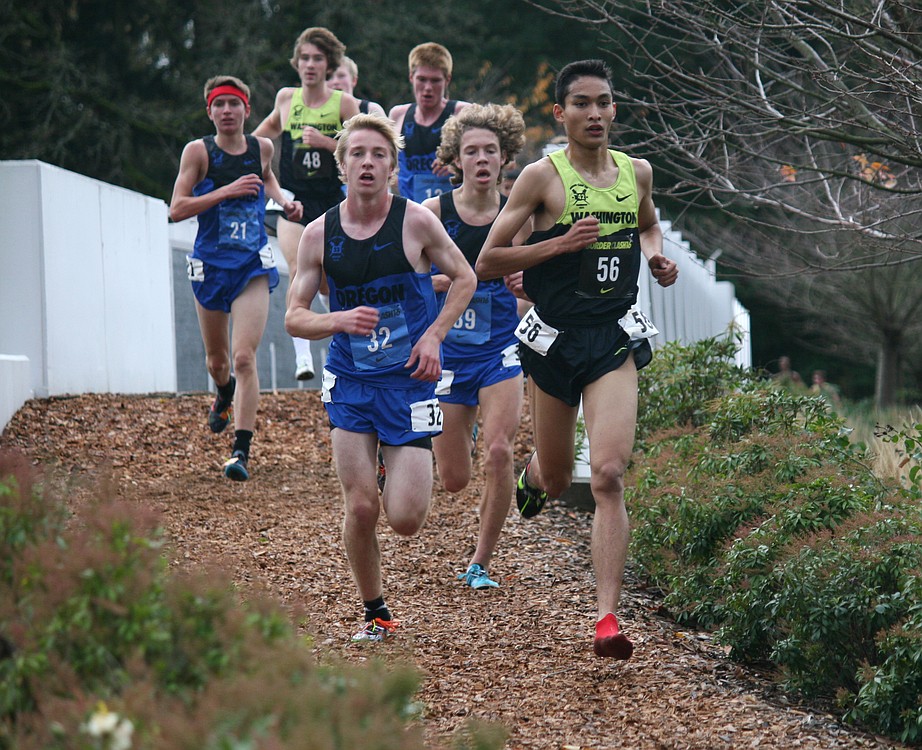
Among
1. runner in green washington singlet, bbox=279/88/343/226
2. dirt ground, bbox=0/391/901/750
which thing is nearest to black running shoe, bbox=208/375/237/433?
dirt ground, bbox=0/391/901/750

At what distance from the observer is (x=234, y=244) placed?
820 cm

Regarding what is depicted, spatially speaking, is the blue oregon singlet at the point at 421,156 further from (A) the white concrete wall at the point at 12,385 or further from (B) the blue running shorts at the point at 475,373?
(A) the white concrete wall at the point at 12,385

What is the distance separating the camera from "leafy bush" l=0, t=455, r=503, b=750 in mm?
2145

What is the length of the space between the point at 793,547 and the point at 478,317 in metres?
2.17

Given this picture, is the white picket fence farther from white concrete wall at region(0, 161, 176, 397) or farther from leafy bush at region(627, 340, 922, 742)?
leafy bush at region(627, 340, 922, 742)

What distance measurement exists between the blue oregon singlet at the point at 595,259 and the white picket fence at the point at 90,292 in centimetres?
394

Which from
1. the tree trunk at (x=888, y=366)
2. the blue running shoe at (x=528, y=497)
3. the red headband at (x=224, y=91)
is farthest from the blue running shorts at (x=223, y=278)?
the tree trunk at (x=888, y=366)

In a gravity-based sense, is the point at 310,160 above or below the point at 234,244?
above

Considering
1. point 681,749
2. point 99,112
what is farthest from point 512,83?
point 681,749

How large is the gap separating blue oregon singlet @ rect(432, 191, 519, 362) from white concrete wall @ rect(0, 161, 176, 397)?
5596mm

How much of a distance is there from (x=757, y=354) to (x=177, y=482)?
78.5 feet

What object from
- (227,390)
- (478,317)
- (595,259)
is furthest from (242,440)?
(595,259)

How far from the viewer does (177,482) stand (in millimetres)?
9141

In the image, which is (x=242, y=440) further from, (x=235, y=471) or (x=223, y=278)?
(x=223, y=278)
